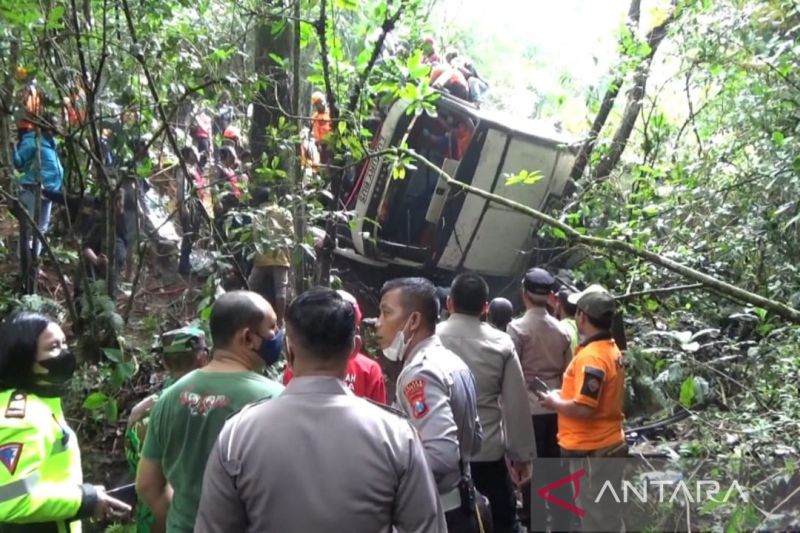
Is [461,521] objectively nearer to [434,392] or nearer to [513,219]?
[434,392]

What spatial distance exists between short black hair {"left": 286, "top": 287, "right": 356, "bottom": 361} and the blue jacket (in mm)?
3400

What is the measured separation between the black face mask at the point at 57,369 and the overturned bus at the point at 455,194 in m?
5.35

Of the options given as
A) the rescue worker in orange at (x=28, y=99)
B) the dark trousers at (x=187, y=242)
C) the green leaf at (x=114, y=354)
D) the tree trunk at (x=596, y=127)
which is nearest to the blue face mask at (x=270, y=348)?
the green leaf at (x=114, y=354)

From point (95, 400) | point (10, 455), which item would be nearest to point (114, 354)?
point (95, 400)

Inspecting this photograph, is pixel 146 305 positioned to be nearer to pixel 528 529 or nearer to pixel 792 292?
pixel 528 529

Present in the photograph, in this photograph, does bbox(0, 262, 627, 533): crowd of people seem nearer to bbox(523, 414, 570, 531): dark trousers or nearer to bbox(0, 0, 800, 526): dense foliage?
bbox(523, 414, 570, 531): dark trousers

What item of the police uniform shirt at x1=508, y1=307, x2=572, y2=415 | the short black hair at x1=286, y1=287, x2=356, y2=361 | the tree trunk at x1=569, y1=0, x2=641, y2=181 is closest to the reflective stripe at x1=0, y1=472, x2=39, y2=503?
the short black hair at x1=286, y1=287, x2=356, y2=361

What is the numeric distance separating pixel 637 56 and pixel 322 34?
14.3 ft

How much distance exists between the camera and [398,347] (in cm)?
288

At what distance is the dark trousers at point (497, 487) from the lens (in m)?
3.45

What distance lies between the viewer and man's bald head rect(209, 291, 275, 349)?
241 cm

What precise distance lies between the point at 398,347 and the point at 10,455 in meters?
1.37

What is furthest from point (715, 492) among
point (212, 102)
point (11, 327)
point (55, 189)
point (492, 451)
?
point (55, 189)

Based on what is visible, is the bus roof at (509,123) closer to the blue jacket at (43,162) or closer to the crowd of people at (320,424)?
the blue jacket at (43,162)
